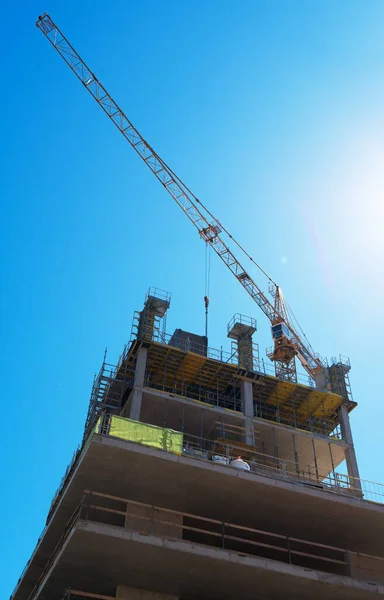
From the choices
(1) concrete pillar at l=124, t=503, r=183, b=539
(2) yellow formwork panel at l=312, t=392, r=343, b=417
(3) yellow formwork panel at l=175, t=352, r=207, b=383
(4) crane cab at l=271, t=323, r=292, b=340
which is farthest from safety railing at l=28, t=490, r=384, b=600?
(4) crane cab at l=271, t=323, r=292, b=340

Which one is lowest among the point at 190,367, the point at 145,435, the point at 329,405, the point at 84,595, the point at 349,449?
the point at 84,595

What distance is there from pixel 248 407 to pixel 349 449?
285 inches

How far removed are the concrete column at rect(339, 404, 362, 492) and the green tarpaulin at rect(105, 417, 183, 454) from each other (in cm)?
1653

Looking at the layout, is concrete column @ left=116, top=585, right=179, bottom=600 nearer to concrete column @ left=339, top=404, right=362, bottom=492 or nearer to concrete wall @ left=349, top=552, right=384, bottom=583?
→ concrete wall @ left=349, top=552, right=384, bottom=583

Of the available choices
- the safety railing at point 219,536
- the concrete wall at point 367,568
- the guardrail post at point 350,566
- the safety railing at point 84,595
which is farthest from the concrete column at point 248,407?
the safety railing at point 84,595

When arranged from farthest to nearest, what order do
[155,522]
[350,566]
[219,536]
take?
[350,566], [155,522], [219,536]

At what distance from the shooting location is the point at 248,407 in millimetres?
37938

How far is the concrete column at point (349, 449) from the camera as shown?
37219 millimetres

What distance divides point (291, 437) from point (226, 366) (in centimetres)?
611

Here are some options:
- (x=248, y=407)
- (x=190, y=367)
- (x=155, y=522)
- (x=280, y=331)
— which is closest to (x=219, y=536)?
(x=155, y=522)

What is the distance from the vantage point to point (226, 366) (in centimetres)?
3944

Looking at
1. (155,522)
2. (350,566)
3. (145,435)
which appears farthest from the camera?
(350,566)

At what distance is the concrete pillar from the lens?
23406mm

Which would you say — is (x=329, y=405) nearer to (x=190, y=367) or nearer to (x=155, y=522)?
(x=190, y=367)
